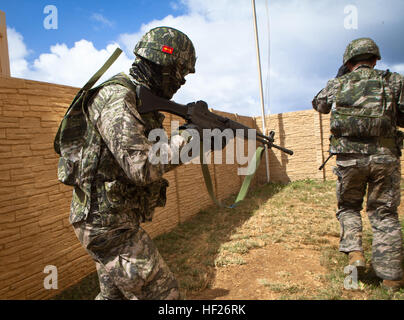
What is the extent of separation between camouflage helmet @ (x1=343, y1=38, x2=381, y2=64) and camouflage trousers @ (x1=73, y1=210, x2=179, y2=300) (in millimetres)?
2785

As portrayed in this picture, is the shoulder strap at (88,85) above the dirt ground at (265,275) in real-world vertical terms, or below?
above

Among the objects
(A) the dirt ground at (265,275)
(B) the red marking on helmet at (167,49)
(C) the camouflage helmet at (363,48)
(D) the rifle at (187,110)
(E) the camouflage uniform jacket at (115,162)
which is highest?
(C) the camouflage helmet at (363,48)

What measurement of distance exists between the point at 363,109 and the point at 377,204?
0.93 meters

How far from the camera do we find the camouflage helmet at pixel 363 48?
292 centimetres

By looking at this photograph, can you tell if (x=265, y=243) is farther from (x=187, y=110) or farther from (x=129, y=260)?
(x=129, y=260)

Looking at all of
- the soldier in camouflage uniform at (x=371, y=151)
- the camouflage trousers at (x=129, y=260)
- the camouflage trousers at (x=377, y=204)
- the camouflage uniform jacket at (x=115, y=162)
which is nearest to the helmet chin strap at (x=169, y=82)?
the camouflage uniform jacket at (x=115, y=162)

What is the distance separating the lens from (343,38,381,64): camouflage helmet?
2920 mm

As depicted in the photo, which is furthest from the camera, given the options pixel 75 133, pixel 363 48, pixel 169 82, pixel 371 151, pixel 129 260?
pixel 363 48

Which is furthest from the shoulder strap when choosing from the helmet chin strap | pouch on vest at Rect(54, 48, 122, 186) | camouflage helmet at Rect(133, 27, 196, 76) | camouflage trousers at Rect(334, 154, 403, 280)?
camouflage trousers at Rect(334, 154, 403, 280)

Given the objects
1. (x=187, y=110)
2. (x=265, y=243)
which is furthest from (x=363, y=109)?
(x=265, y=243)

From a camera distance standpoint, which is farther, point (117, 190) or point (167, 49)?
point (167, 49)

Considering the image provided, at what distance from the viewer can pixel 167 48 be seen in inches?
71.6

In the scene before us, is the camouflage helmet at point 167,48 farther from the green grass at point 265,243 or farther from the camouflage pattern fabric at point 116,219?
the green grass at point 265,243

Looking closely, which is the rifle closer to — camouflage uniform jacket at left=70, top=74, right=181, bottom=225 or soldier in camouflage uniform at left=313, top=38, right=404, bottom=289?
camouflage uniform jacket at left=70, top=74, right=181, bottom=225
